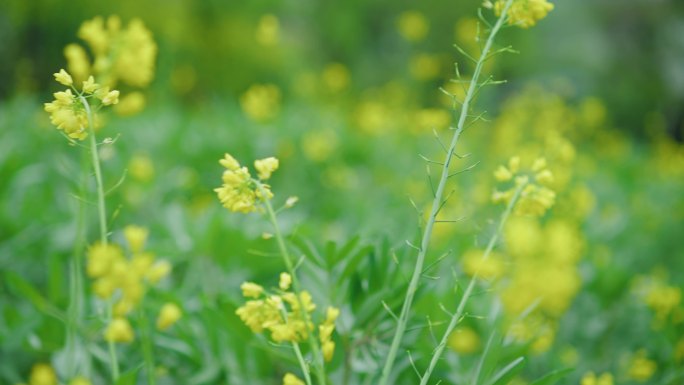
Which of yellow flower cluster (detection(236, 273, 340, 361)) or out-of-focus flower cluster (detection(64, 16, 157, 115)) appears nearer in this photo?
yellow flower cluster (detection(236, 273, 340, 361))

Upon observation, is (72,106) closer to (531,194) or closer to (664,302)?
(531,194)

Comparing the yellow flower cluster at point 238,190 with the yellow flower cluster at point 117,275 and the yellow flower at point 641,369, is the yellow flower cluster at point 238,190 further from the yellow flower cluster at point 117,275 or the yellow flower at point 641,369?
the yellow flower at point 641,369

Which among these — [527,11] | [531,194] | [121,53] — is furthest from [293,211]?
[527,11]

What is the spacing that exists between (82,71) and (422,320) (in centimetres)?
119

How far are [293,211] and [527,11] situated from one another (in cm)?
244

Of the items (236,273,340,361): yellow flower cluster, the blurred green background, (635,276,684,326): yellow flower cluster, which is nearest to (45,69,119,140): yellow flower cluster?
the blurred green background

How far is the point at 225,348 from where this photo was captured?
5.66 ft

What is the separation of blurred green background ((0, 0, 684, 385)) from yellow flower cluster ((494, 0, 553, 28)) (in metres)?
0.43

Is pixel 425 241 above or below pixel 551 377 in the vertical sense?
above

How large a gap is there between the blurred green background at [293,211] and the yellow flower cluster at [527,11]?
0.43 meters

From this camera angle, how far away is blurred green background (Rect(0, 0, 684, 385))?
5.49 ft

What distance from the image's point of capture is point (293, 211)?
367cm

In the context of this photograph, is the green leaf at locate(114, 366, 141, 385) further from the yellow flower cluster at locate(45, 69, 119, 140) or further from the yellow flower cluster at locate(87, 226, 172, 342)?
the yellow flower cluster at locate(45, 69, 119, 140)

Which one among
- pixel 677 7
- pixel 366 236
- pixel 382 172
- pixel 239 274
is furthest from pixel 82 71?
pixel 677 7
